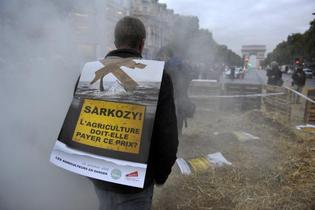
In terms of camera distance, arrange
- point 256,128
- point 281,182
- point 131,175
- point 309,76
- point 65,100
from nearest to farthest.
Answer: point 131,175 < point 65,100 < point 281,182 < point 256,128 < point 309,76

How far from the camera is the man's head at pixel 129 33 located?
1676 millimetres

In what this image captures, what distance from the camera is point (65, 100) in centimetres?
251

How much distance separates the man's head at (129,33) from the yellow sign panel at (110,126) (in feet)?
1.17

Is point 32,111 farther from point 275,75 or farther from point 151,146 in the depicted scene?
point 275,75

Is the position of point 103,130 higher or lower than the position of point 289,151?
higher

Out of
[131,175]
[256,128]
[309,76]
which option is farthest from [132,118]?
[309,76]

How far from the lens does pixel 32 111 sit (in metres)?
2.42

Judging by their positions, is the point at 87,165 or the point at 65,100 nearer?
the point at 87,165

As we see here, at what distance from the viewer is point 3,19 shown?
7.43ft

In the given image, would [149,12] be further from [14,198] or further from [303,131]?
[303,131]

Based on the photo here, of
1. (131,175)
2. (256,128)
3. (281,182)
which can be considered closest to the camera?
(131,175)

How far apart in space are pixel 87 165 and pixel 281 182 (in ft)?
7.93

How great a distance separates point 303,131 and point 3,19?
5.61m

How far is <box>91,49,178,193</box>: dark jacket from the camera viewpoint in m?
1.56
